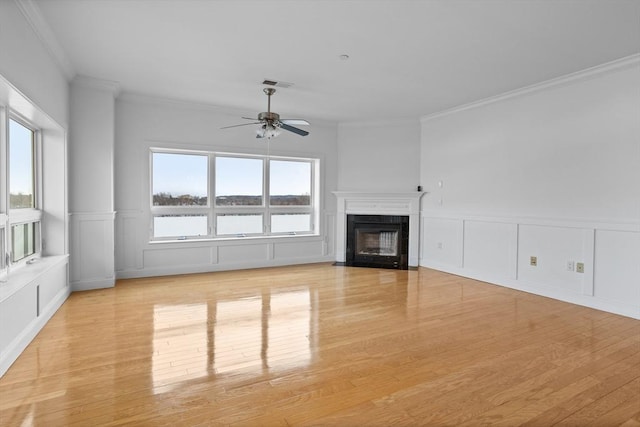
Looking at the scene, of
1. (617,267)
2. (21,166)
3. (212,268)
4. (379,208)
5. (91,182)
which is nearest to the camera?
(21,166)

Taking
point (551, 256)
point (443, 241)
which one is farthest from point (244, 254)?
point (551, 256)

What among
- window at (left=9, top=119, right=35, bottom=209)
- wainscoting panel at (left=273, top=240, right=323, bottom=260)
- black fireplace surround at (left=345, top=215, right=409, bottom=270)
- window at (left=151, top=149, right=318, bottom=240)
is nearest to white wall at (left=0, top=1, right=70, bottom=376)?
window at (left=9, top=119, right=35, bottom=209)

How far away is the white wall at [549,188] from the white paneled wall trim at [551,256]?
11 mm

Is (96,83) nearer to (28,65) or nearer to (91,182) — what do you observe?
(91,182)

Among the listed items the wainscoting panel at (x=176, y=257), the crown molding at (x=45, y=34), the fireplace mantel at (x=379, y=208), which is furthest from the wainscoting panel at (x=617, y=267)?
the crown molding at (x=45, y=34)

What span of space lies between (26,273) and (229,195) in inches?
128

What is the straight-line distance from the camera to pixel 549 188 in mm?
4500

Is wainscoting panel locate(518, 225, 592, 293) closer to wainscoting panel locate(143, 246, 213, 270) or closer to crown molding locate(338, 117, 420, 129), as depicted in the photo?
crown molding locate(338, 117, 420, 129)

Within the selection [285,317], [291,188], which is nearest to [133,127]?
[291,188]

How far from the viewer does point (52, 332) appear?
316 centimetres

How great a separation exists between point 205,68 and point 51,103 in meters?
1.56

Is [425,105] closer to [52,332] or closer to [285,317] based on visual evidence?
[285,317]

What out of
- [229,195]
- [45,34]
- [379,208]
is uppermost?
[45,34]

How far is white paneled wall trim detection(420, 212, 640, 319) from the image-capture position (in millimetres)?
3797
